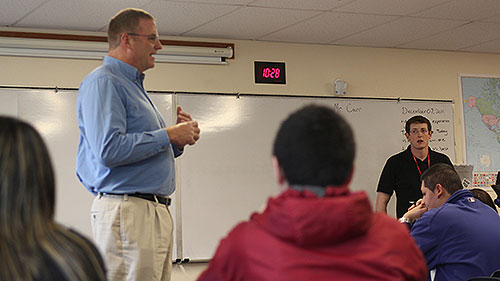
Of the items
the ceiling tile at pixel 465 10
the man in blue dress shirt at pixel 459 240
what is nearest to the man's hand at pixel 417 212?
the man in blue dress shirt at pixel 459 240

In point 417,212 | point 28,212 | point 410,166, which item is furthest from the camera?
point 410,166

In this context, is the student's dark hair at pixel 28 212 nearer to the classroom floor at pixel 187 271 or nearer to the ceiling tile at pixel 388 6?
the ceiling tile at pixel 388 6

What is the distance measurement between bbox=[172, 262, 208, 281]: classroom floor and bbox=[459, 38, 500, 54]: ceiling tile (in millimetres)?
3445

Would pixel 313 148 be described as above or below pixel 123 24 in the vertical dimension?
below

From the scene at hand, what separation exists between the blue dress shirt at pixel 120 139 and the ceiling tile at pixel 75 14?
226cm

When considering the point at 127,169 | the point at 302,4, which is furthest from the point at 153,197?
the point at 302,4

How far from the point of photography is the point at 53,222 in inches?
49.8

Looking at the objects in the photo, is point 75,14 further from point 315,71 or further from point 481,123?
point 481,123

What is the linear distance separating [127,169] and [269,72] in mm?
3680

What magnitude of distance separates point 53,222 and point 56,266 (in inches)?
3.9

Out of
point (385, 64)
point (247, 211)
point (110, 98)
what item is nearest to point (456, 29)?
point (385, 64)

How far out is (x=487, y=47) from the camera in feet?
21.4

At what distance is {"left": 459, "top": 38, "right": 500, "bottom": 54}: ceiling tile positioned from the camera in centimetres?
632

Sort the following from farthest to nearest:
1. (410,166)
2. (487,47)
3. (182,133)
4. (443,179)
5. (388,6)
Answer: (487,47)
(410,166)
(388,6)
(443,179)
(182,133)
